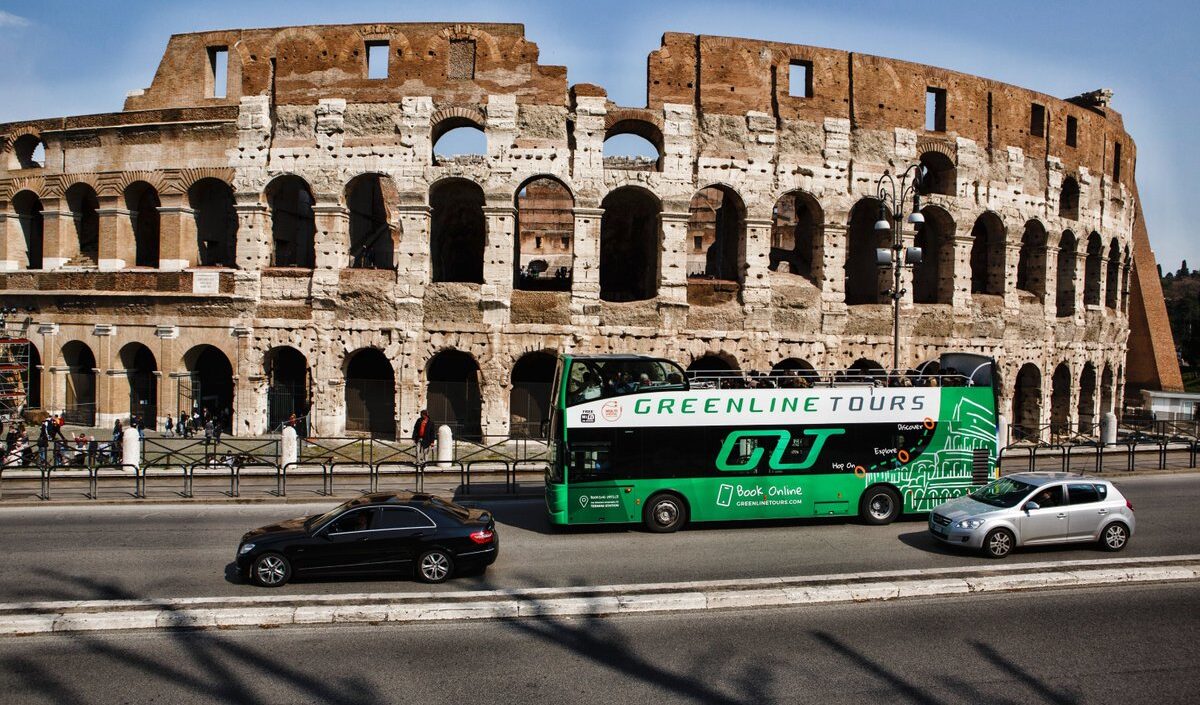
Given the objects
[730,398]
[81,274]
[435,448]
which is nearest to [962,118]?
[730,398]

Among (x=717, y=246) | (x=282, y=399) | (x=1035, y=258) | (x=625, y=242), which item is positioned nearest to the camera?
(x=282, y=399)

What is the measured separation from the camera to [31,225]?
2830 centimetres

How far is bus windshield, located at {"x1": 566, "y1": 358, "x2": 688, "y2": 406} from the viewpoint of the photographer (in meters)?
13.5

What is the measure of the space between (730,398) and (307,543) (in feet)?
24.2

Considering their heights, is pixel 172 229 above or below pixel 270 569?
above

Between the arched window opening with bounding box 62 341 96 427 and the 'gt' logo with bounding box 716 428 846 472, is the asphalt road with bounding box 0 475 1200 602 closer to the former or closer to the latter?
the 'gt' logo with bounding box 716 428 846 472

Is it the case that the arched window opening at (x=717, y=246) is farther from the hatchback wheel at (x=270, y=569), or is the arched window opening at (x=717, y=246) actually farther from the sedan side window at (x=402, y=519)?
the hatchback wheel at (x=270, y=569)

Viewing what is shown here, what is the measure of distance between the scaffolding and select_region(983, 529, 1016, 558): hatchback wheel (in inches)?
1113

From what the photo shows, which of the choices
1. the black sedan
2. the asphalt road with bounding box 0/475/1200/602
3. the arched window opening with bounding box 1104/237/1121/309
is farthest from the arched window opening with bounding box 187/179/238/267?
the arched window opening with bounding box 1104/237/1121/309

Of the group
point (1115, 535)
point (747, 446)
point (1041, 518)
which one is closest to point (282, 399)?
point (747, 446)

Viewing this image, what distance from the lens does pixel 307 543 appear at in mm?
10367

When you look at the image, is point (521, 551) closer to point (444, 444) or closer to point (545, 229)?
point (444, 444)

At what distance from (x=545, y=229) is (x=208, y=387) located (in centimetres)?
1814

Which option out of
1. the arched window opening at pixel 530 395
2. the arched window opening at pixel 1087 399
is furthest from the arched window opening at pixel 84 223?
the arched window opening at pixel 1087 399
